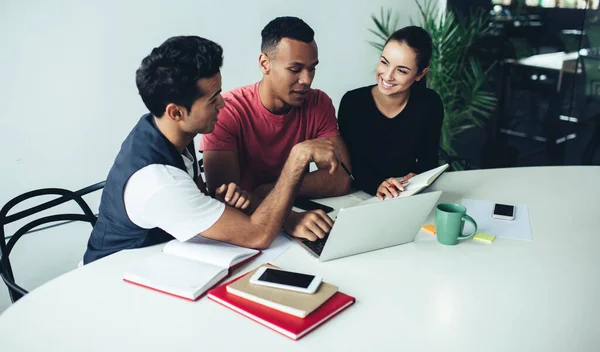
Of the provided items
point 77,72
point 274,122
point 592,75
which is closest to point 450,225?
point 274,122

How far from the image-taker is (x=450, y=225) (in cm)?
138

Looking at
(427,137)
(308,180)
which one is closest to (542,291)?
(308,180)

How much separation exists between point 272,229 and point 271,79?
2.24 feet

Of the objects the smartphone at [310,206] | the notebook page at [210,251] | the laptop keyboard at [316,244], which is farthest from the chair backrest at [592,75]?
the notebook page at [210,251]

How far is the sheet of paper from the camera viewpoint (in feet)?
4.88

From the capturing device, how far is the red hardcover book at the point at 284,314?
1.00m

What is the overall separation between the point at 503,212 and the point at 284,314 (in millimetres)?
936

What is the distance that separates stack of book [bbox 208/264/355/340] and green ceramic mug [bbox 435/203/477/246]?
1.40 ft

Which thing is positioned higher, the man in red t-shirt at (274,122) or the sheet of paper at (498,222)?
the man in red t-shirt at (274,122)

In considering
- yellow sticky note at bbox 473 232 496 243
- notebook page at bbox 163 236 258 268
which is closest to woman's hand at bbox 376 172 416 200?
yellow sticky note at bbox 473 232 496 243

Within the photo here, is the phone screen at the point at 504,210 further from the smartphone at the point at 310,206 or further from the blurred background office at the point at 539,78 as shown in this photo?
the blurred background office at the point at 539,78

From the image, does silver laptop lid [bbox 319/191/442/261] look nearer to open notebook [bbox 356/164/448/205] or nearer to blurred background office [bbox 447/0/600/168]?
open notebook [bbox 356/164/448/205]

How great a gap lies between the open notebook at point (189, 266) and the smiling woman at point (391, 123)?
840 millimetres

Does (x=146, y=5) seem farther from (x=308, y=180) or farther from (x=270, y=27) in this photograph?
(x=308, y=180)
